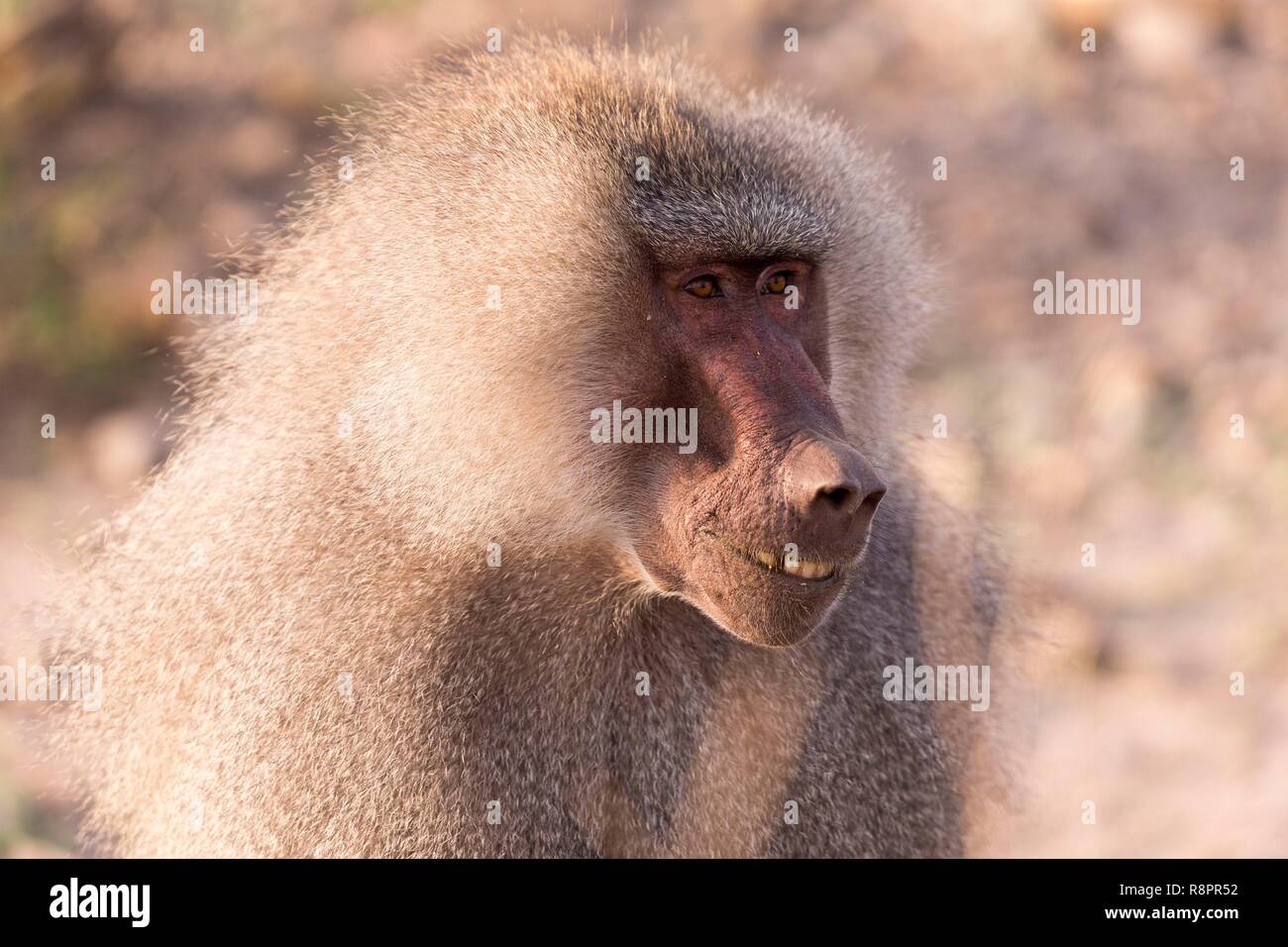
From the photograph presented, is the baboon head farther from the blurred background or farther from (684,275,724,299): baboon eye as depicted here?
the blurred background

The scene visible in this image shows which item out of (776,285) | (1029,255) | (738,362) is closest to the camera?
(738,362)

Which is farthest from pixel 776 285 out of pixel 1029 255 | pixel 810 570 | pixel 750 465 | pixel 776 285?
pixel 1029 255

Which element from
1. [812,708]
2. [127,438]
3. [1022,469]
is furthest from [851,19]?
[812,708]

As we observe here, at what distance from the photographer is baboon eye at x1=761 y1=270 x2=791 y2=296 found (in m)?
2.53

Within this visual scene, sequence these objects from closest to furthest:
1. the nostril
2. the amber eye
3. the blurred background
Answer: the nostril
the amber eye
the blurred background

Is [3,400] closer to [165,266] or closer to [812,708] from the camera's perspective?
[165,266]

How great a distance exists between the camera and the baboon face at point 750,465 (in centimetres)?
218

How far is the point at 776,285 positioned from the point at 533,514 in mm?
591

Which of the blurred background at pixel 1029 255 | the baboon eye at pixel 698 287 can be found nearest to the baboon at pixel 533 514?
the baboon eye at pixel 698 287

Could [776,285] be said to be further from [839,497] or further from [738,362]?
[839,497]

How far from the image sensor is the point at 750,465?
223cm

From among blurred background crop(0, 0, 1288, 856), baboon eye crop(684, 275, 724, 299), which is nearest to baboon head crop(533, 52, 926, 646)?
baboon eye crop(684, 275, 724, 299)

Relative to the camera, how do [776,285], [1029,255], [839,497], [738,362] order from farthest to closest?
[1029,255] < [776,285] < [738,362] < [839,497]

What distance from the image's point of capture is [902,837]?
2.80 m
